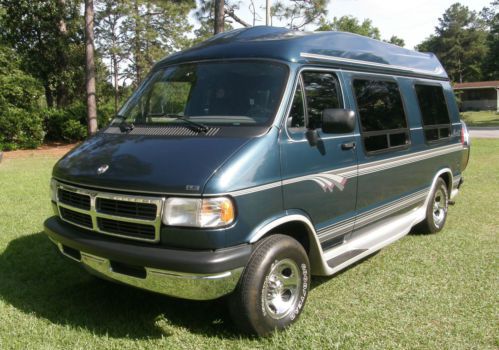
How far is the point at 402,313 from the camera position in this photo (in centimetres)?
402

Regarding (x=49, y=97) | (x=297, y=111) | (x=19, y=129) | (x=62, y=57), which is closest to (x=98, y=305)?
(x=297, y=111)

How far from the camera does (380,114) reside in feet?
16.6

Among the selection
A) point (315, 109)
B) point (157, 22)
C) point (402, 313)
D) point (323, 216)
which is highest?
point (157, 22)

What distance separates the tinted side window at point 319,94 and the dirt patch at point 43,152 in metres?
14.0

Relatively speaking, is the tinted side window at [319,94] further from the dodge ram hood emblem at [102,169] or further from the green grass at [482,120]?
the green grass at [482,120]

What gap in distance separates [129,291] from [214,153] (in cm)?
198

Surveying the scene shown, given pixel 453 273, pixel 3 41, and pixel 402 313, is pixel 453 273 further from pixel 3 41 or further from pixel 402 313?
pixel 3 41

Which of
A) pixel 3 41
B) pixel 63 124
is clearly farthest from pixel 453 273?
pixel 3 41

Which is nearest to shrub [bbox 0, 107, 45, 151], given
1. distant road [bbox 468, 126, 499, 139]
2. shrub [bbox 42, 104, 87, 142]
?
shrub [bbox 42, 104, 87, 142]

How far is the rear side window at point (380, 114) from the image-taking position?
15.6 ft

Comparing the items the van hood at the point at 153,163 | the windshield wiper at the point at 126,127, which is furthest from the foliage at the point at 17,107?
the van hood at the point at 153,163

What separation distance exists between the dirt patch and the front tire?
14489 mm

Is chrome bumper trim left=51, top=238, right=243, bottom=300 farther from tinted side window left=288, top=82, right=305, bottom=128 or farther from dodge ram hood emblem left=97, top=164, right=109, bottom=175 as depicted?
tinted side window left=288, top=82, right=305, bottom=128

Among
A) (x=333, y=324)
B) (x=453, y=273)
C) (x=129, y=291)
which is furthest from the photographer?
(x=453, y=273)
